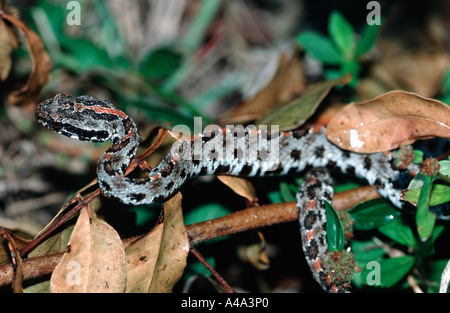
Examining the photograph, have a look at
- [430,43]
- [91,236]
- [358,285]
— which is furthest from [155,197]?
[430,43]

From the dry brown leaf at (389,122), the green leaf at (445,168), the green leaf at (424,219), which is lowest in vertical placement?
the green leaf at (424,219)

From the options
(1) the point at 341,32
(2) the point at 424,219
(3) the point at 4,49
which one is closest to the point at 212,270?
(2) the point at 424,219

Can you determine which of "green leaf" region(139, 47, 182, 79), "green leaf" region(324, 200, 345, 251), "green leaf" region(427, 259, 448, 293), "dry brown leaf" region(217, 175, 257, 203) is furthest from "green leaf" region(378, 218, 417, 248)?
"green leaf" region(139, 47, 182, 79)

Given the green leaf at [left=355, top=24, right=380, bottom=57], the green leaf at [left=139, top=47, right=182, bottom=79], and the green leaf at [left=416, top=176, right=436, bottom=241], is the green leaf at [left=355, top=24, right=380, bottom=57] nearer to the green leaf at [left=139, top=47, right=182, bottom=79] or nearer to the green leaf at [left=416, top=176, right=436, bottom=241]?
the green leaf at [left=139, top=47, right=182, bottom=79]

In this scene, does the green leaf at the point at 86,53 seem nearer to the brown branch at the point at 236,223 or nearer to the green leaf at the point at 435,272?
the brown branch at the point at 236,223

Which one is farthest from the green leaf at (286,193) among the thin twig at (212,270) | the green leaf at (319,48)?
the green leaf at (319,48)

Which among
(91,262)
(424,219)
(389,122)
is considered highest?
(389,122)

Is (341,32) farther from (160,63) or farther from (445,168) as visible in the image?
(445,168)

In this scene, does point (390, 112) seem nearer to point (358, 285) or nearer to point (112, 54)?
point (358, 285)
